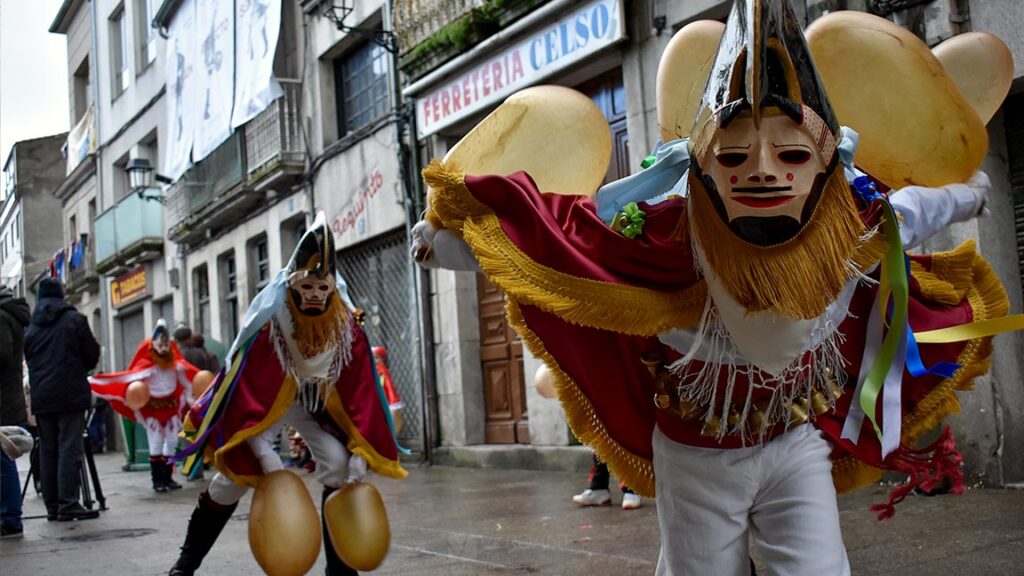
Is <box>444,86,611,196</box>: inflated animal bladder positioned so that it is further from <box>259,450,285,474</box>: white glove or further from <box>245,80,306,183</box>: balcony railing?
<box>245,80,306,183</box>: balcony railing

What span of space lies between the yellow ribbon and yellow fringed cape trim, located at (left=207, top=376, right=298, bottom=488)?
10.2 ft

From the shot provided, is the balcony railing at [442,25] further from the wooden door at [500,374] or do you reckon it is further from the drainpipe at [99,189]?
the drainpipe at [99,189]

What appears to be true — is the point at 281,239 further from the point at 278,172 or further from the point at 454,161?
the point at 454,161

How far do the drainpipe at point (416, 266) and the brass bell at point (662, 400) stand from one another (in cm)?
968

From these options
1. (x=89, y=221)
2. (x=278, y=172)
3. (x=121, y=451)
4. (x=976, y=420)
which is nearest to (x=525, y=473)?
(x=976, y=420)

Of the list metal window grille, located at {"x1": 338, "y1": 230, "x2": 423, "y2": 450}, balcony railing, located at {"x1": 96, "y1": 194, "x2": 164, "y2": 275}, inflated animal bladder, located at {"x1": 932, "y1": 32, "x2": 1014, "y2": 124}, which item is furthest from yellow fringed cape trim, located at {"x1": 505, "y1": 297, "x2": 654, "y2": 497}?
balcony railing, located at {"x1": 96, "y1": 194, "x2": 164, "y2": 275}

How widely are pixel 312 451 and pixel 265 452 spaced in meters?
0.27

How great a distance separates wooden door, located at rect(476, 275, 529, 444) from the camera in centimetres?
1171

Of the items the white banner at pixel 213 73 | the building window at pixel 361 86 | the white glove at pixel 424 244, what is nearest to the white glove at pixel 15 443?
the white glove at pixel 424 244

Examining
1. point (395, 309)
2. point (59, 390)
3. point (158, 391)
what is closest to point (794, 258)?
point (59, 390)

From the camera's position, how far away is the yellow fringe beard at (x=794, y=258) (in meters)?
2.52

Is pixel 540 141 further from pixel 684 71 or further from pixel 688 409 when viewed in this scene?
pixel 688 409

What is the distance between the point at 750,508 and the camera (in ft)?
8.88

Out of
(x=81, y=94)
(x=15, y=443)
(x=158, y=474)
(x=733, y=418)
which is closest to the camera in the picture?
(x=733, y=418)
